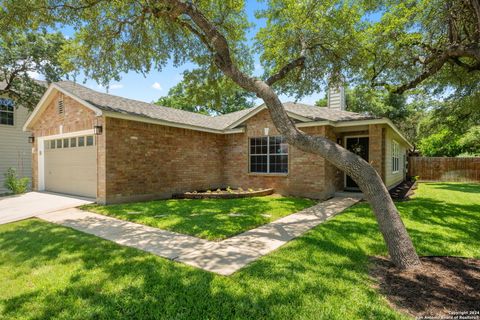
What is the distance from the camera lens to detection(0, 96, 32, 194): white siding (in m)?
14.8

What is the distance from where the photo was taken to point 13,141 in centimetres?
1528

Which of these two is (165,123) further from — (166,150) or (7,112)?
(7,112)

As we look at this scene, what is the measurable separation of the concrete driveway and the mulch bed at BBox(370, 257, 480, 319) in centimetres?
960

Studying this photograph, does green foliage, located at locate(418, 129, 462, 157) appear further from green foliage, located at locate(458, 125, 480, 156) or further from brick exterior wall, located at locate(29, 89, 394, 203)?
brick exterior wall, located at locate(29, 89, 394, 203)

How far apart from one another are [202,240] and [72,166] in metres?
8.97

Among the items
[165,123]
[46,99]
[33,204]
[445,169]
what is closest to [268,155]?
[165,123]

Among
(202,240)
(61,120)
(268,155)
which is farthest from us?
(268,155)

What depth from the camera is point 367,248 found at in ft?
16.3

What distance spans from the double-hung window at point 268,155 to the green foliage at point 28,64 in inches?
469

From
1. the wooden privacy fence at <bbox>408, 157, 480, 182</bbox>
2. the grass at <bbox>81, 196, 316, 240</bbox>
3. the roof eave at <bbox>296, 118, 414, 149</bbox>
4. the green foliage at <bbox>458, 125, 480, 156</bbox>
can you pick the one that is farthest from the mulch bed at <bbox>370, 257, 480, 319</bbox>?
the green foliage at <bbox>458, 125, 480, 156</bbox>

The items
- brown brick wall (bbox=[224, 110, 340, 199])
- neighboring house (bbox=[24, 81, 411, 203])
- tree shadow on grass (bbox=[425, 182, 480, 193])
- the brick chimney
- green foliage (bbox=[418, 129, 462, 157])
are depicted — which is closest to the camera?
neighboring house (bbox=[24, 81, 411, 203])

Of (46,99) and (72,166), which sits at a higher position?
(46,99)

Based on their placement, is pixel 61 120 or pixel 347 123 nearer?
pixel 347 123

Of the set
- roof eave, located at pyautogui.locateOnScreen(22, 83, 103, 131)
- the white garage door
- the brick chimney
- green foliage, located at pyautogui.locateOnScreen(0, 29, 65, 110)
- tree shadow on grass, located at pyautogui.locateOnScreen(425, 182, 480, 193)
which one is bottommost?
tree shadow on grass, located at pyautogui.locateOnScreen(425, 182, 480, 193)
